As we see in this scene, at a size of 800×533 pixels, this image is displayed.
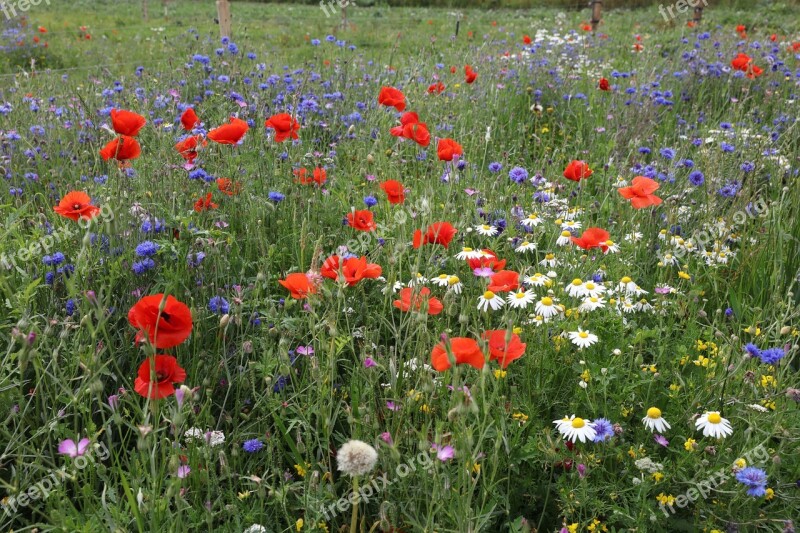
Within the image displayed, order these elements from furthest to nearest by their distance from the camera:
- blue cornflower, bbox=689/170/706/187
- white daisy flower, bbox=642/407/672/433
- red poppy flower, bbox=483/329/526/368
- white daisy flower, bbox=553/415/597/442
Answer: blue cornflower, bbox=689/170/706/187 → white daisy flower, bbox=642/407/672/433 → white daisy flower, bbox=553/415/597/442 → red poppy flower, bbox=483/329/526/368

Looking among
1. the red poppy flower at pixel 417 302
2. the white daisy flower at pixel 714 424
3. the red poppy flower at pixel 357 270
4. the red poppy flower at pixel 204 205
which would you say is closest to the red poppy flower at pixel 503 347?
the red poppy flower at pixel 417 302

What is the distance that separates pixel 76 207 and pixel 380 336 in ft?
3.47

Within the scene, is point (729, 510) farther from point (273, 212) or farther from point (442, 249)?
point (273, 212)

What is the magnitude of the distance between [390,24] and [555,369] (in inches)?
548

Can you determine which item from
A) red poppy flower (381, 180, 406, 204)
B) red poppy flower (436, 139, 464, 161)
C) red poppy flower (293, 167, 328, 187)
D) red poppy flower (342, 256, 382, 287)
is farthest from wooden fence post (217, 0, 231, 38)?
red poppy flower (342, 256, 382, 287)

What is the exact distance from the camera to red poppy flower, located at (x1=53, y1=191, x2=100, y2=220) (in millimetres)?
1892

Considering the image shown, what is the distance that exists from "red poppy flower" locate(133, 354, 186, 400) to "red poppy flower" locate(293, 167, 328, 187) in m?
1.39

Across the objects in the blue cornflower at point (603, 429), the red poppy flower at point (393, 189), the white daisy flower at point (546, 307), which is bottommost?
the blue cornflower at point (603, 429)

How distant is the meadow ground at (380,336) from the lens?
1540mm

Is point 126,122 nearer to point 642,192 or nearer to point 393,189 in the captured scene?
point 393,189

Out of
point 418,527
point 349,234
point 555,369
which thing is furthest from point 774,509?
point 349,234

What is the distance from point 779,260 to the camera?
2670mm

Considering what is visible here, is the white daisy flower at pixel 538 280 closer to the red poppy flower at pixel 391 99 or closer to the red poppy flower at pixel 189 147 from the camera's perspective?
the red poppy flower at pixel 391 99

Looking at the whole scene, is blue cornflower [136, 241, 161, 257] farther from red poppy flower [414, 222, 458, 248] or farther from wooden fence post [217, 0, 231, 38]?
wooden fence post [217, 0, 231, 38]
